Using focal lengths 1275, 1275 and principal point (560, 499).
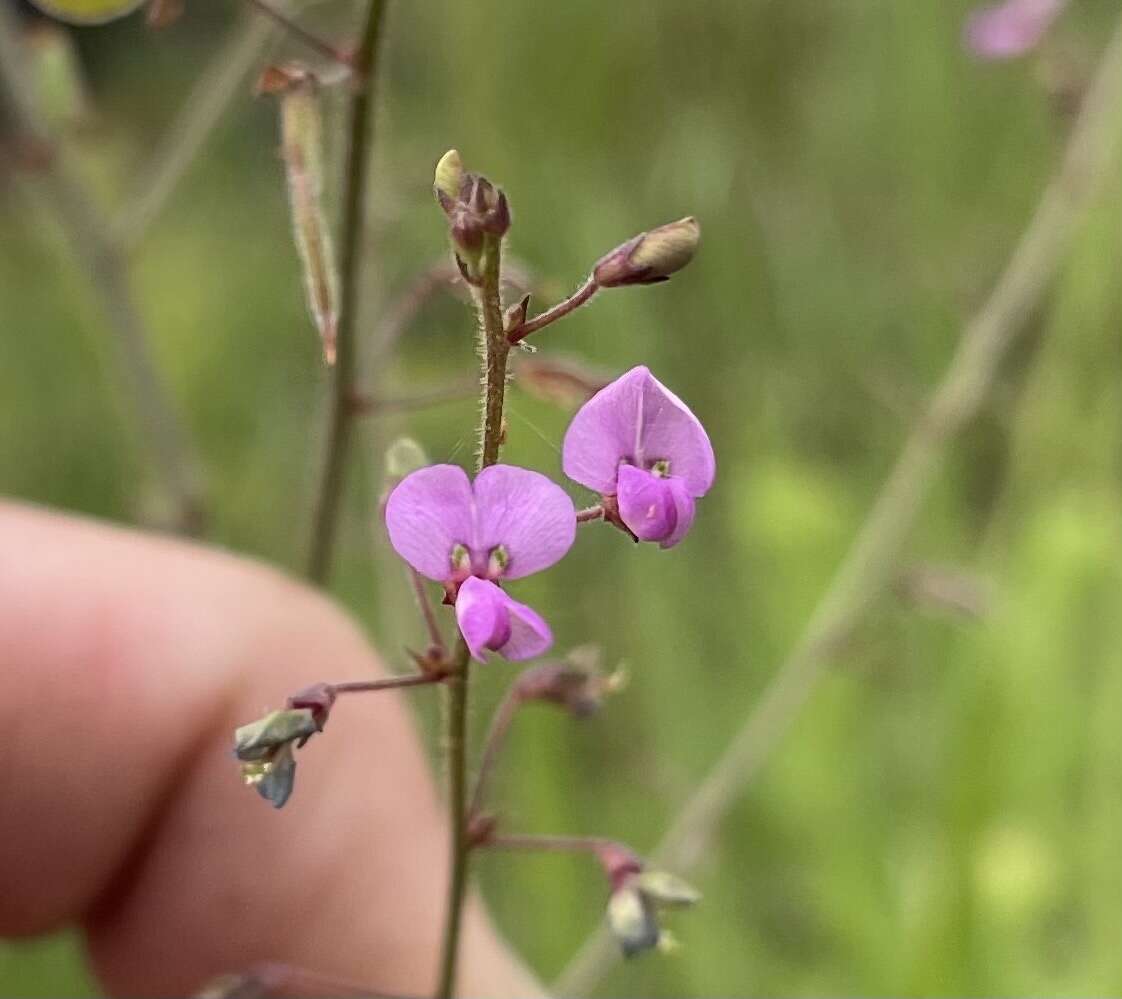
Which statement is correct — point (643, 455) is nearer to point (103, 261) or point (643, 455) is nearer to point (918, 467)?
point (103, 261)

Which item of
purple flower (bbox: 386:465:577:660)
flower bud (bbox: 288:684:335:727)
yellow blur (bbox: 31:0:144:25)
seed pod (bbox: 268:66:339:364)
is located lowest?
flower bud (bbox: 288:684:335:727)

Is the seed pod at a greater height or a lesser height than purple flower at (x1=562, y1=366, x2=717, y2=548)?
greater

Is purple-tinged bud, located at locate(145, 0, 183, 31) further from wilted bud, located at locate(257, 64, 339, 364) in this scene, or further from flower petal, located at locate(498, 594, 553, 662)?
flower petal, located at locate(498, 594, 553, 662)

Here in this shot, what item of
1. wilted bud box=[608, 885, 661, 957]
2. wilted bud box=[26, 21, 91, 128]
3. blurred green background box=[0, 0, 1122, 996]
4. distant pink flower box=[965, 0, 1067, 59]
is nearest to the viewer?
wilted bud box=[608, 885, 661, 957]

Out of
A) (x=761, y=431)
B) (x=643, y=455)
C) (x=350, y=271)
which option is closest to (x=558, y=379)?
(x=350, y=271)

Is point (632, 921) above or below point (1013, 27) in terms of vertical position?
below

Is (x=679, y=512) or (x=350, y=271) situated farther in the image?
(x=350, y=271)

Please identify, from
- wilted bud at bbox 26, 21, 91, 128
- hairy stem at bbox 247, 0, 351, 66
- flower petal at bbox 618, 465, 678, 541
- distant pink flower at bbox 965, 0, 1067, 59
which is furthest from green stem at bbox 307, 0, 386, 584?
distant pink flower at bbox 965, 0, 1067, 59

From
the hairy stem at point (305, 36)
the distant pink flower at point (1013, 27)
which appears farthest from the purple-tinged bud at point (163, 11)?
the distant pink flower at point (1013, 27)
